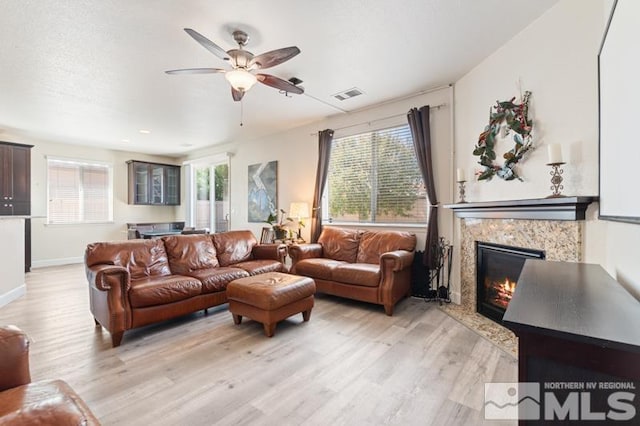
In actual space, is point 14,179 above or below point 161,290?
above

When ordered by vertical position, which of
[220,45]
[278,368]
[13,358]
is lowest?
[278,368]

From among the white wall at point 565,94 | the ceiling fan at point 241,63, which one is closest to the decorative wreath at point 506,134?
the white wall at point 565,94

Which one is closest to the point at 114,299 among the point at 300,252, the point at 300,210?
the point at 300,252

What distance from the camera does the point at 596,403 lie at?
2.43 feet

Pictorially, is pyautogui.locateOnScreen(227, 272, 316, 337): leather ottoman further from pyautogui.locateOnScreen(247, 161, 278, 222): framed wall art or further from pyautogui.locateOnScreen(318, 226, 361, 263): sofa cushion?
pyautogui.locateOnScreen(247, 161, 278, 222): framed wall art

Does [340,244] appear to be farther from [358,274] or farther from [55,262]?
[55,262]

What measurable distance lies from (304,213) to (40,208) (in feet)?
18.8

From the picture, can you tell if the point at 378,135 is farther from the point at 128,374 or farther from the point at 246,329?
the point at 128,374

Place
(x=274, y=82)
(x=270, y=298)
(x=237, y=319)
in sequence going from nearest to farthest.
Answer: (x=270, y=298) < (x=274, y=82) < (x=237, y=319)

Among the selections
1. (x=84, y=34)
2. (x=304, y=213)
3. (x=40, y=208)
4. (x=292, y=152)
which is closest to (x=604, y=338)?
(x=84, y=34)

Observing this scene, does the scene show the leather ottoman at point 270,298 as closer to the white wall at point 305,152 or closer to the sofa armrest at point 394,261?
the sofa armrest at point 394,261

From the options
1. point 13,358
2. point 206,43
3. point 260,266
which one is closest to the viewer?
point 13,358

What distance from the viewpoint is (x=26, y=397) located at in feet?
3.40

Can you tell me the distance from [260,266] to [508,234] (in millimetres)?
2792
